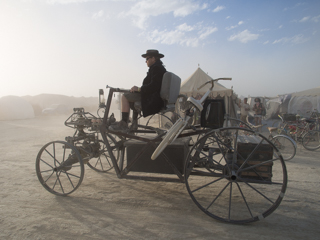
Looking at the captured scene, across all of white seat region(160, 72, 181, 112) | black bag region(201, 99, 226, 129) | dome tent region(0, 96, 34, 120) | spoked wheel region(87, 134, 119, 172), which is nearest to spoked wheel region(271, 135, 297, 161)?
black bag region(201, 99, 226, 129)

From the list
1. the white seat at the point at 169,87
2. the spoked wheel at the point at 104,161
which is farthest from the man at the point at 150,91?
the spoked wheel at the point at 104,161

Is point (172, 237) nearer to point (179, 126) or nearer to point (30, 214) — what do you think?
point (179, 126)

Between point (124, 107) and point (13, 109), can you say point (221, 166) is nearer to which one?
point (124, 107)

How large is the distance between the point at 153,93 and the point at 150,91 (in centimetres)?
6

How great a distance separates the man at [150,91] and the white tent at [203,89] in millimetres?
7315

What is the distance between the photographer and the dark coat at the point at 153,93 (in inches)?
125

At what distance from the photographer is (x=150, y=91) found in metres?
3.20

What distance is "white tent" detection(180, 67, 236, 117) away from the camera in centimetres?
1066

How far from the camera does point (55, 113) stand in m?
30.9

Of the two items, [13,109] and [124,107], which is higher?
[124,107]

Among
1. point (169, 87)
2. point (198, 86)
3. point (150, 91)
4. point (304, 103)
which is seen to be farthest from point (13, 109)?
point (304, 103)

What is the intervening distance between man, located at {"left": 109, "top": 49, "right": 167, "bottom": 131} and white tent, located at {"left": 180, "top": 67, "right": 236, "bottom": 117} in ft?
24.0

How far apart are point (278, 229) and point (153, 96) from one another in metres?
2.38

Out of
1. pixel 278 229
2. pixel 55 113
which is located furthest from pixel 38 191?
pixel 55 113
